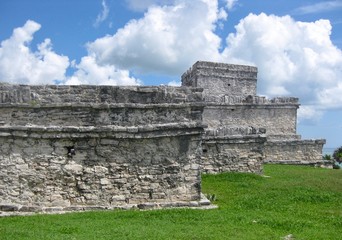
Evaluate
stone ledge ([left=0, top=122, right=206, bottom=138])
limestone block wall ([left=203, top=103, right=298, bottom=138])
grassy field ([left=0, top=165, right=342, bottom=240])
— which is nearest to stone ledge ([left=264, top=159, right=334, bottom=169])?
limestone block wall ([left=203, top=103, right=298, bottom=138])

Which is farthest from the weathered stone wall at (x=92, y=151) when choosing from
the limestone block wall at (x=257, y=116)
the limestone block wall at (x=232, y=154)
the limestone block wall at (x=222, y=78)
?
the limestone block wall at (x=222, y=78)

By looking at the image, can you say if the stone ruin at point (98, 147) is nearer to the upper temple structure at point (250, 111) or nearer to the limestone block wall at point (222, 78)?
the upper temple structure at point (250, 111)

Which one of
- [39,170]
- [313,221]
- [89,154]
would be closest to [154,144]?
[89,154]

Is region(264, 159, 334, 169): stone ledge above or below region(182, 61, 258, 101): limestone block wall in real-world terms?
below

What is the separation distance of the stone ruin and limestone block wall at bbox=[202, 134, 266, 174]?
4.65m

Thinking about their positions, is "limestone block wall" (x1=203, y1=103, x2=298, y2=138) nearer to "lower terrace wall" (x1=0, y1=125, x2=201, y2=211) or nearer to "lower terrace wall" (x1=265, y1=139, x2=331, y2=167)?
"lower terrace wall" (x1=265, y1=139, x2=331, y2=167)

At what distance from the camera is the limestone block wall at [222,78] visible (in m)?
23.4

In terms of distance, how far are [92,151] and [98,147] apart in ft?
0.54

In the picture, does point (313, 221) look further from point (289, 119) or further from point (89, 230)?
point (289, 119)

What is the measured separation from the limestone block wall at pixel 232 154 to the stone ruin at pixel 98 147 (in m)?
4.65

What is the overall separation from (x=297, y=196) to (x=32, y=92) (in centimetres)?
708

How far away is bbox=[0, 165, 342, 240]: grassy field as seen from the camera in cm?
762

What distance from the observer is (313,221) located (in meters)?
8.80

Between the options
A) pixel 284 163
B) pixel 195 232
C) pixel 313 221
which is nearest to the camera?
pixel 195 232
